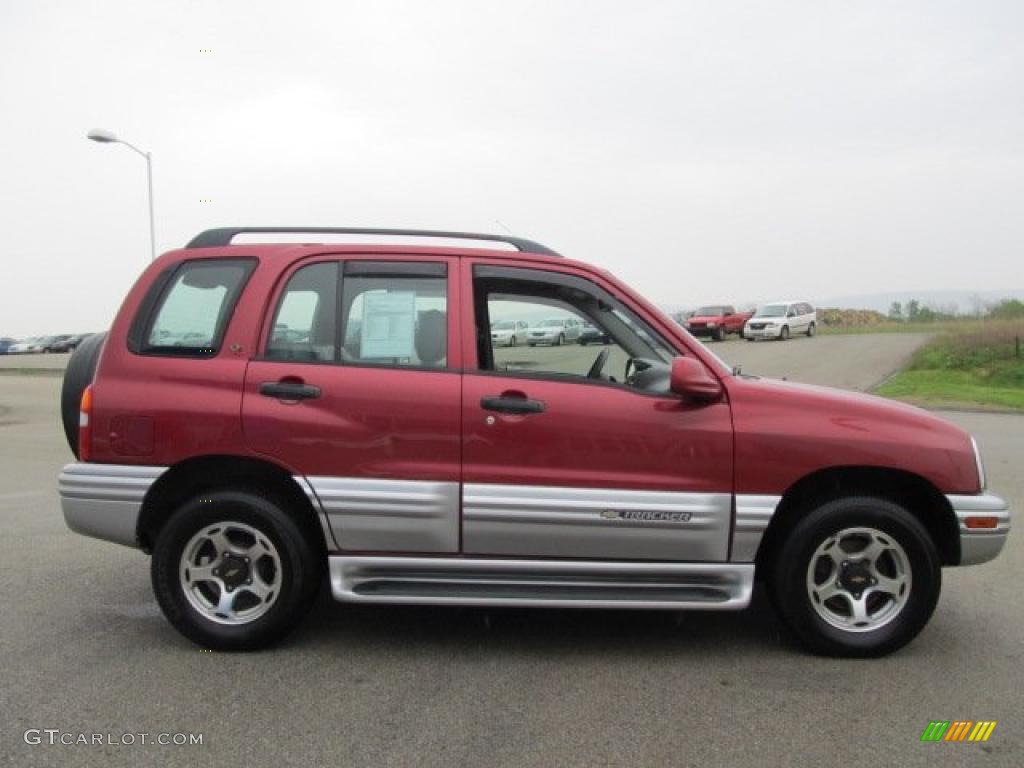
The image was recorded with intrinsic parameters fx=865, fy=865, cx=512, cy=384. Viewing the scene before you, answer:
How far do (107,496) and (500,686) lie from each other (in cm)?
203

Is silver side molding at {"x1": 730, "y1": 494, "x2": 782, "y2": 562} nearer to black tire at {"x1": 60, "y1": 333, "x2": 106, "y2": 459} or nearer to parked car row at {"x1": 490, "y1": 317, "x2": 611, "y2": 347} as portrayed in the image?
parked car row at {"x1": 490, "y1": 317, "x2": 611, "y2": 347}

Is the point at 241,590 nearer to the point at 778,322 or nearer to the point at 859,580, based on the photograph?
the point at 859,580

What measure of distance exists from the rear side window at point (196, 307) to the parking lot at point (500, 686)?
1463 mm

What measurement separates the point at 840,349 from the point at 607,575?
30369 millimetres

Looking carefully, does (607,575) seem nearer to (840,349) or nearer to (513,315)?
(513,315)

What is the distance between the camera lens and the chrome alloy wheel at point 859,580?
13.1ft

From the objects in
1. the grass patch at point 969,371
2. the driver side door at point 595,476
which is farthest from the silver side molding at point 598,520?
the grass patch at point 969,371

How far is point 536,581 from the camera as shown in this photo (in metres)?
3.97

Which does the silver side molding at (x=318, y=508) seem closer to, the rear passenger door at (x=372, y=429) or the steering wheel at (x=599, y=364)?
the rear passenger door at (x=372, y=429)

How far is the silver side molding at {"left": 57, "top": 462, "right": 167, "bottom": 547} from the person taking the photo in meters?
4.03

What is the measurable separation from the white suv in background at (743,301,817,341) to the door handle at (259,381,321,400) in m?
34.7

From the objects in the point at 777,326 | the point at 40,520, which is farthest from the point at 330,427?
the point at 777,326

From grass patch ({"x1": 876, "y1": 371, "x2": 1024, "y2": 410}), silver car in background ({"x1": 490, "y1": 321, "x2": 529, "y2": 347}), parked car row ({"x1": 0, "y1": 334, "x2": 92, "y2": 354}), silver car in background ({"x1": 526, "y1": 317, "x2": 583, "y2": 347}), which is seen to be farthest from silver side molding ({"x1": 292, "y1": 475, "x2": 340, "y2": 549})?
parked car row ({"x1": 0, "y1": 334, "x2": 92, "y2": 354})

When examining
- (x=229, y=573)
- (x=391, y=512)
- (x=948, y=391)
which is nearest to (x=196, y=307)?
(x=229, y=573)
